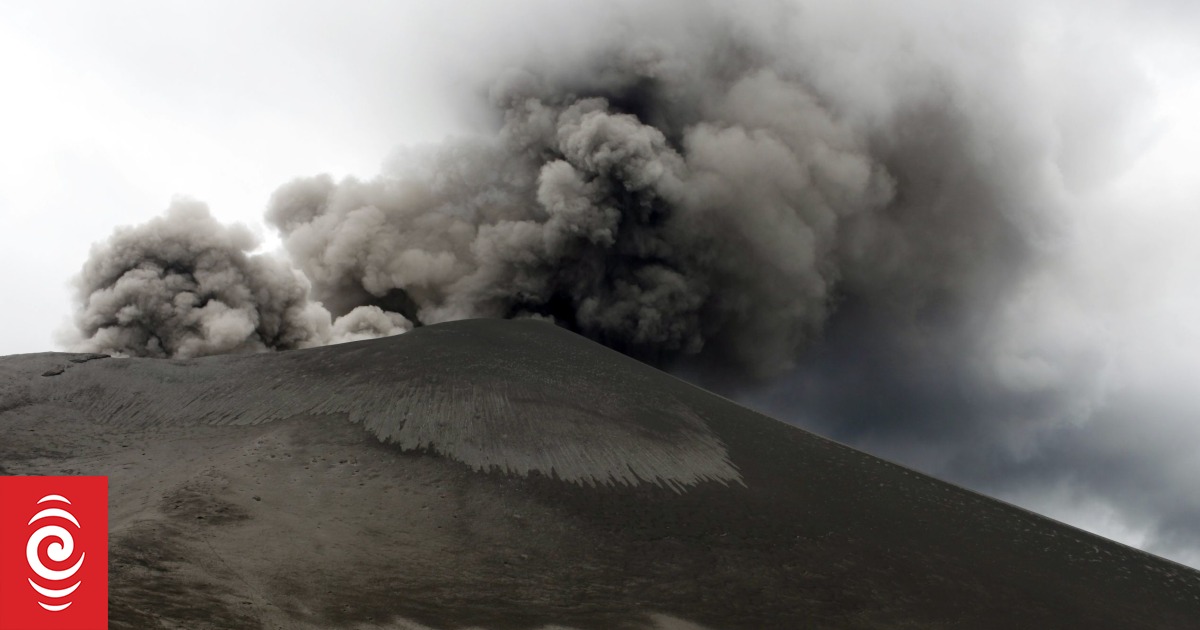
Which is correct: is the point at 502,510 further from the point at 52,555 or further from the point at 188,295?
the point at 188,295

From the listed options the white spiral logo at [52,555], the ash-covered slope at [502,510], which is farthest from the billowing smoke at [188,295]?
the white spiral logo at [52,555]

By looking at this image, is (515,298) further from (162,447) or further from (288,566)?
(288,566)

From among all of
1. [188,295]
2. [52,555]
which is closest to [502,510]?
[52,555]

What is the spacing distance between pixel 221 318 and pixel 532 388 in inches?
678

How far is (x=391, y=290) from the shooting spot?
1833 inches

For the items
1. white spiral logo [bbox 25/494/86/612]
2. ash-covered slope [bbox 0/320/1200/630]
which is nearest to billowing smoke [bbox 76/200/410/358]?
ash-covered slope [bbox 0/320/1200/630]

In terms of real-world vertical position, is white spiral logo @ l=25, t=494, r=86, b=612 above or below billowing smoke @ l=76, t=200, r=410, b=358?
below

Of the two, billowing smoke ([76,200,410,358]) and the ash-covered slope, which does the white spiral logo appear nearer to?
the ash-covered slope

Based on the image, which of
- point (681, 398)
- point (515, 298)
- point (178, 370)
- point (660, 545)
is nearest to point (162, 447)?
point (178, 370)

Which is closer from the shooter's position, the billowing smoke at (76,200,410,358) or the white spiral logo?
the white spiral logo

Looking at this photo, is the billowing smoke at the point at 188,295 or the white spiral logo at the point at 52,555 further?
A: the billowing smoke at the point at 188,295

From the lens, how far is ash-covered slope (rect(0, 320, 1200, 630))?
1233 centimetres

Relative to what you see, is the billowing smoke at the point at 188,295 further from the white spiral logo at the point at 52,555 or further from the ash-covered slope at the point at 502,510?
the white spiral logo at the point at 52,555

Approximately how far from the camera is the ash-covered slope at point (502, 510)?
40.4 ft
